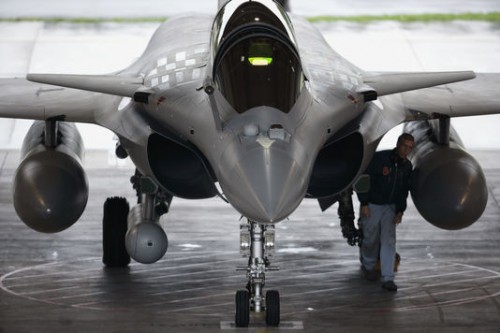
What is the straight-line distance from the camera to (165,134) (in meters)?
13.2

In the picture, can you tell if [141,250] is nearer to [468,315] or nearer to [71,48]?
[468,315]

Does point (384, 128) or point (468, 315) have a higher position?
point (384, 128)

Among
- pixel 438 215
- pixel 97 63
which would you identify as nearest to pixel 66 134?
pixel 438 215

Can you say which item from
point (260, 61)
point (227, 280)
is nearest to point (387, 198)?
point (227, 280)

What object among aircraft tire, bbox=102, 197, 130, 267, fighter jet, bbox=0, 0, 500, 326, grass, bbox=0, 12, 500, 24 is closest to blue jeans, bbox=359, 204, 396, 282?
fighter jet, bbox=0, 0, 500, 326

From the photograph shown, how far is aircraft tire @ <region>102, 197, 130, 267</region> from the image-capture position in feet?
50.2

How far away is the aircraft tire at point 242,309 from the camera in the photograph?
1262cm

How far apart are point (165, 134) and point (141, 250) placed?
135cm

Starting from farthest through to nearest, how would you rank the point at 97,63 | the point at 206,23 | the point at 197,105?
the point at 97,63, the point at 206,23, the point at 197,105

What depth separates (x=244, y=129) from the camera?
12.0 metres

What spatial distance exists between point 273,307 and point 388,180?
2352 millimetres

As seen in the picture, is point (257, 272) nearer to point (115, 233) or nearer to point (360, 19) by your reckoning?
point (115, 233)

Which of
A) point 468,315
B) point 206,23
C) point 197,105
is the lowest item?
point 468,315

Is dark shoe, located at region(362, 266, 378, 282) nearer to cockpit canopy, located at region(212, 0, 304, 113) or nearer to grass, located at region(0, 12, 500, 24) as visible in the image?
cockpit canopy, located at region(212, 0, 304, 113)
